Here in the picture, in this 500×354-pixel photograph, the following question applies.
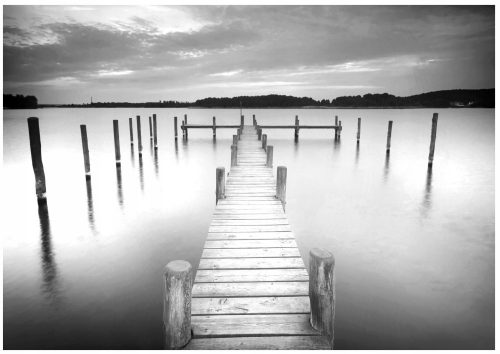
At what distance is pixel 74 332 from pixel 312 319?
11.9ft

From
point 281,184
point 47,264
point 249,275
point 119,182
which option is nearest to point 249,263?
point 249,275

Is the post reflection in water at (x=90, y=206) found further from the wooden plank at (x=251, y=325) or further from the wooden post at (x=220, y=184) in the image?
the wooden plank at (x=251, y=325)

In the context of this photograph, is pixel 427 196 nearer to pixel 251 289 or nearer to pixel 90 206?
pixel 251 289

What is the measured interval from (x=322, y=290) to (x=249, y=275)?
4.72 ft

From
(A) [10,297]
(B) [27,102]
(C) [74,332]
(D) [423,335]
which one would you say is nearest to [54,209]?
(A) [10,297]

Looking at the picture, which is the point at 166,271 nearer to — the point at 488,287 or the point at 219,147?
the point at 488,287

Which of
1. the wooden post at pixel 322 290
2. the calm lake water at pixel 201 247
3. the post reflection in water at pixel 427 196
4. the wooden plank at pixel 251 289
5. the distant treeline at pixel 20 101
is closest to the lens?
the wooden post at pixel 322 290

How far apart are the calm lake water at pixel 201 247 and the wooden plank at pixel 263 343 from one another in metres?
1.69

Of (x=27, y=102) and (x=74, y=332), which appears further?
(x=27, y=102)

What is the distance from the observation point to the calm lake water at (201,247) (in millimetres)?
5219

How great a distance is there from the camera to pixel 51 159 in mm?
21062

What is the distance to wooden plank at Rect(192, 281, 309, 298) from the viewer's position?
4211 millimetres

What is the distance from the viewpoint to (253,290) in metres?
4.27

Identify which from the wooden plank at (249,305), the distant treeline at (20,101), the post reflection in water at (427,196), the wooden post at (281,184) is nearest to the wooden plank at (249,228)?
the wooden post at (281,184)
